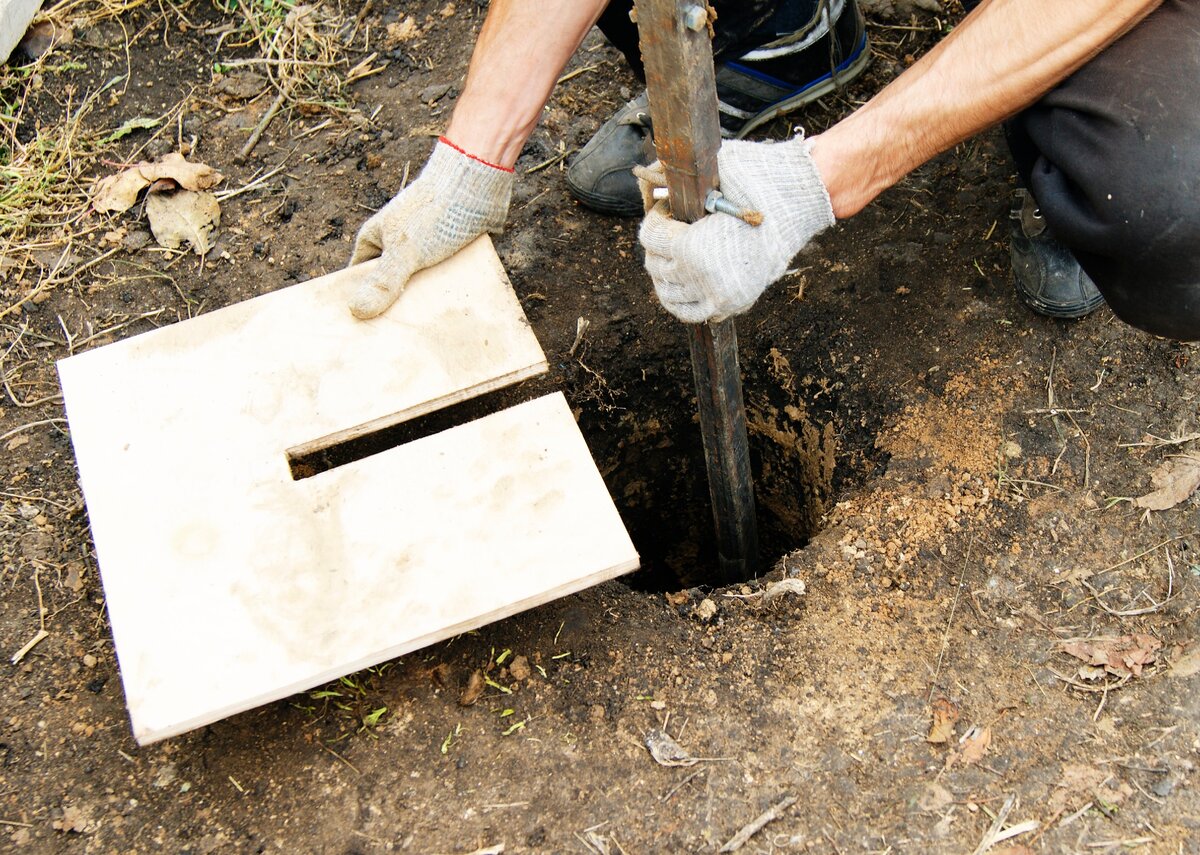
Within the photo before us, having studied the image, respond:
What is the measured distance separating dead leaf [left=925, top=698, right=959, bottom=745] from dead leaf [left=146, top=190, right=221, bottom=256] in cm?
209

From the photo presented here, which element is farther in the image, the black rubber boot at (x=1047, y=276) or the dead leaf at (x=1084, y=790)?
the black rubber boot at (x=1047, y=276)

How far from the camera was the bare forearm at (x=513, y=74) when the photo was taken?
215 cm

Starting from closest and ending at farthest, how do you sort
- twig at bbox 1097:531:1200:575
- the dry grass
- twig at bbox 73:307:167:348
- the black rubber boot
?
twig at bbox 1097:531:1200:575, the black rubber boot, twig at bbox 73:307:167:348, the dry grass

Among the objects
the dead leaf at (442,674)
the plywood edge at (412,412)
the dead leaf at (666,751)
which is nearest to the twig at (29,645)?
the plywood edge at (412,412)

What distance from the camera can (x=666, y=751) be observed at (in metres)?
1.79

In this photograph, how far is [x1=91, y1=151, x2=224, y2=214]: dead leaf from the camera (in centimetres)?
274

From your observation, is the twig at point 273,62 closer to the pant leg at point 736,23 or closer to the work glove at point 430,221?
the pant leg at point 736,23

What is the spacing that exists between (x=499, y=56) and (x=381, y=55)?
104 centimetres

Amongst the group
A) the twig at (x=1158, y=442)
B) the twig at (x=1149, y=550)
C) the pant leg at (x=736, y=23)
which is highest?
the pant leg at (x=736, y=23)

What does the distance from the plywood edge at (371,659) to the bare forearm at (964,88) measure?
32.9 inches

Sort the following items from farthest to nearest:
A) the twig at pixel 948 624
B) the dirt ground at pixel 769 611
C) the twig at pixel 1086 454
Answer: the twig at pixel 1086 454 < the twig at pixel 948 624 < the dirt ground at pixel 769 611

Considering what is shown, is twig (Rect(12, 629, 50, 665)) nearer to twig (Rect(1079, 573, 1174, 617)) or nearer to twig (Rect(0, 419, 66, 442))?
twig (Rect(0, 419, 66, 442))

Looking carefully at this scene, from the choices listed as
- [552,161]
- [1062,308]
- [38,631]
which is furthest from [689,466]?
[38,631]

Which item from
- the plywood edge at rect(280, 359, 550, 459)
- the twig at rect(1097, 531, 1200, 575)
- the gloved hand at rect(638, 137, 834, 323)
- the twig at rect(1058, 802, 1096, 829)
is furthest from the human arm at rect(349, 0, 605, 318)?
the twig at rect(1058, 802, 1096, 829)
